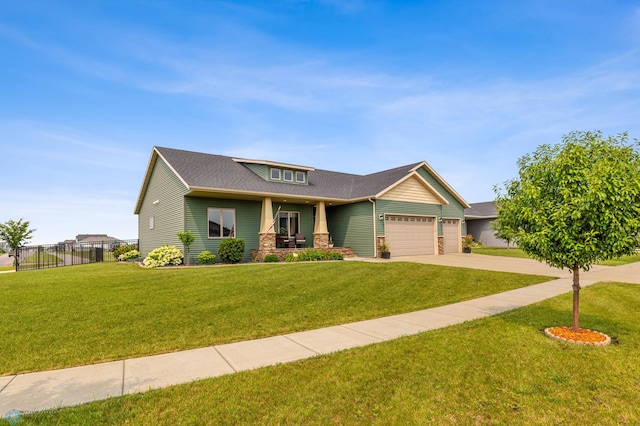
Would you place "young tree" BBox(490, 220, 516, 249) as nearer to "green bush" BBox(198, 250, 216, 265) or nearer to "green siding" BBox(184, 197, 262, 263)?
"green bush" BBox(198, 250, 216, 265)

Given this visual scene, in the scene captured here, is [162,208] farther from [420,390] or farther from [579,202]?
[579,202]

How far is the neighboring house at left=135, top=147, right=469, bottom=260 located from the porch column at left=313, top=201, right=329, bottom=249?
0.21 ft

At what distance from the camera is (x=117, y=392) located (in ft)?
11.6

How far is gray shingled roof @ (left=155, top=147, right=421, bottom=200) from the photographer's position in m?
16.9

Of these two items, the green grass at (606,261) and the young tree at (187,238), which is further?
the green grass at (606,261)

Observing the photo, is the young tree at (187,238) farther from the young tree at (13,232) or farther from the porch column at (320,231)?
the young tree at (13,232)

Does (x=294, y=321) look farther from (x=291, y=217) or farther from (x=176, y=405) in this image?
(x=291, y=217)

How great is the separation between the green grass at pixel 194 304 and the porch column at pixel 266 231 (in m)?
4.52

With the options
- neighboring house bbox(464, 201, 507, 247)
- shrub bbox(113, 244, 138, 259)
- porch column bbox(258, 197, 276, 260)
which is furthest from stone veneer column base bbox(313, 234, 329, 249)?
neighboring house bbox(464, 201, 507, 247)

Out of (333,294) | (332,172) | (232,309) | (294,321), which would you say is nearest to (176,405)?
(294,321)

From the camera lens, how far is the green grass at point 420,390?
9.89ft

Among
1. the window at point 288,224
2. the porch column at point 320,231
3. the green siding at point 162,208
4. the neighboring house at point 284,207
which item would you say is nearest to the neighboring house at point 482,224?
the neighboring house at point 284,207

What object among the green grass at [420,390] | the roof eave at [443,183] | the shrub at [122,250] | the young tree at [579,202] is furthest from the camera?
the roof eave at [443,183]

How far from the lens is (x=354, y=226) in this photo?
20.8 meters
